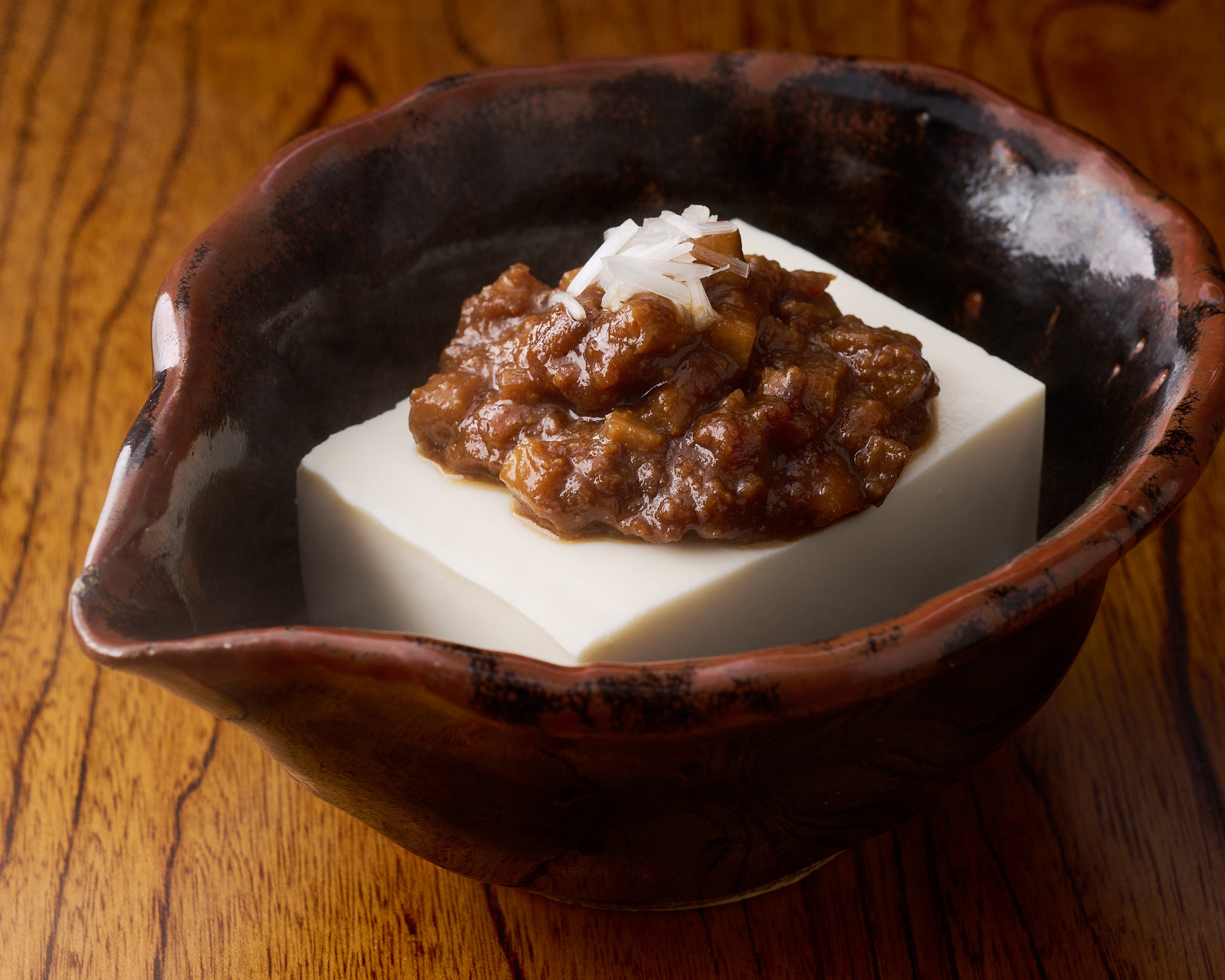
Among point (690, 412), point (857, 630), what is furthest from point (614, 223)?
point (857, 630)

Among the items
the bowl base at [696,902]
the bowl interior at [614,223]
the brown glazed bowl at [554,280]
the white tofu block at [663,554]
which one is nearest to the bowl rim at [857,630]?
the brown glazed bowl at [554,280]

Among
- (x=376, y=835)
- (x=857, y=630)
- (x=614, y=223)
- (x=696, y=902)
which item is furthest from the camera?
(x=614, y=223)

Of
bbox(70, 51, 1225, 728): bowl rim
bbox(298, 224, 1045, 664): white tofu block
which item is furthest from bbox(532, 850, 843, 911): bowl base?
bbox(70, 51, 1225, 728): bowl rim

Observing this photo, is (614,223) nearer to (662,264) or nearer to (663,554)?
(662,264)

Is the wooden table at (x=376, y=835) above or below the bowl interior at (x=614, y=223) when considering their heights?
below

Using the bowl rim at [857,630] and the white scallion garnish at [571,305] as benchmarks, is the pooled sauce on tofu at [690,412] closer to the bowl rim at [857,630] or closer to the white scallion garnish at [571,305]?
the white scallion garnish at [571,305]

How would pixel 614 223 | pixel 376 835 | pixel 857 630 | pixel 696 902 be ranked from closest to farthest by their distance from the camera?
1. pixel 857 630
2. pixel 696 902
3. pixel 376 835
4. pixel 614 223

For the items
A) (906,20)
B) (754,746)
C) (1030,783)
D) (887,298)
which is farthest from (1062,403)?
(906,20)

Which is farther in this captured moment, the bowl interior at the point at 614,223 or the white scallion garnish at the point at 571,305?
the bowl interior at the point at 614,223
